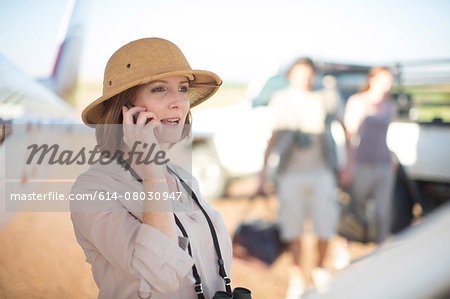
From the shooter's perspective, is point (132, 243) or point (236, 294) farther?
point (236, 294)

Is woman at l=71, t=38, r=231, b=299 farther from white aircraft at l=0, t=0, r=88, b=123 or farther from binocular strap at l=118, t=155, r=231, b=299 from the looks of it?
white aircraft at l=0, t=0, r=88, b=123

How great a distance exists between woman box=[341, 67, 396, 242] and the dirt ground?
952 mm

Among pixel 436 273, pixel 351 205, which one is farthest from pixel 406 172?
pixel 436 273

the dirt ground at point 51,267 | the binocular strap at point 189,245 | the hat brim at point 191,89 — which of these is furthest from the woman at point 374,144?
the binocular strap at point 189,245

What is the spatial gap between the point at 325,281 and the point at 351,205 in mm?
1056

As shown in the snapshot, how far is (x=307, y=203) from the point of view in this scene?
10.6ft

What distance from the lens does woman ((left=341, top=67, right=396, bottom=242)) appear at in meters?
3.61

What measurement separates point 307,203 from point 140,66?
239 cm

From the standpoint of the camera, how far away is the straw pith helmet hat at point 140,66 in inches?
48.5

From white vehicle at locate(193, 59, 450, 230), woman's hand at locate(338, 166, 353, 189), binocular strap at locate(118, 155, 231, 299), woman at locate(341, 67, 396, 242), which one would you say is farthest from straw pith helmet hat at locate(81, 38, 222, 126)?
white vehicle at locate(193, 59, 450, 230)

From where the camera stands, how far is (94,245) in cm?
112

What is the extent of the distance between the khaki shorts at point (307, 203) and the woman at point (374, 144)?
592mm

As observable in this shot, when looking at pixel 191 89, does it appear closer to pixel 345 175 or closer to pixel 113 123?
pixel 113 123

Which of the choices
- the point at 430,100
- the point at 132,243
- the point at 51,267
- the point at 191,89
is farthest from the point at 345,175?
the point at 132,243
